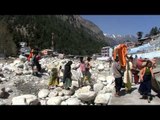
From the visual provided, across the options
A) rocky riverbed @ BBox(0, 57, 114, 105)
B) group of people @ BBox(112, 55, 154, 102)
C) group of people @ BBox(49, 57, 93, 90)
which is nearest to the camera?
group of people @ BBox(112, 55, 154, 102)

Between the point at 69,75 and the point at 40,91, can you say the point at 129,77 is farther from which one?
the point at 40,91

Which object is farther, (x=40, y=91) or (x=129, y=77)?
(x=40, y=91)

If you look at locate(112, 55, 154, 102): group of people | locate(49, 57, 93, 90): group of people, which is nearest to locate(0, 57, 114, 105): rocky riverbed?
locate(49, 57, 93, 90): group of people

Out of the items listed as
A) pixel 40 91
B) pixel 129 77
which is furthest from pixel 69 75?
pixel 129 77

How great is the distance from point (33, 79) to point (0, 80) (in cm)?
140

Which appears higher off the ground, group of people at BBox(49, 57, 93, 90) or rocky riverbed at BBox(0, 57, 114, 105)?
group of people at BBox(49, 57, 93, 90)

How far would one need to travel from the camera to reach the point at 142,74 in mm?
9719

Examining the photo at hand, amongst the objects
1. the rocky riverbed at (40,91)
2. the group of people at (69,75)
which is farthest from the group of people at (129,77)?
the group of people at (69,75)

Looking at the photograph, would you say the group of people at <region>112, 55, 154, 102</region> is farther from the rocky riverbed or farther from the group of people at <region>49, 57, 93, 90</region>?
the group of people at <region>49, 57, 93, 90</region>

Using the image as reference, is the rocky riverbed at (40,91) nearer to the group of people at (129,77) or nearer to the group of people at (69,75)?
the group of people at (69,75)
